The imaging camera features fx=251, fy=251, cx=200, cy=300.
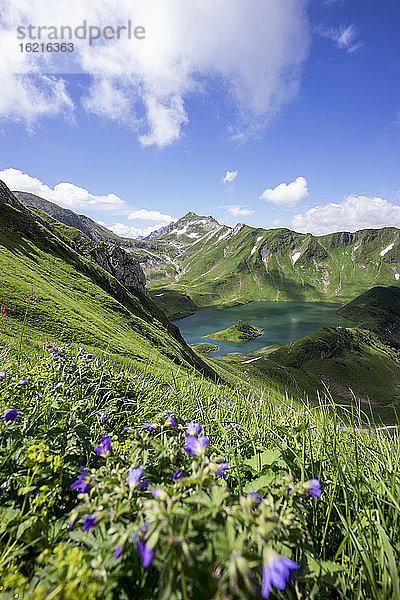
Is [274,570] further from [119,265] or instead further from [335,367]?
[335,367]

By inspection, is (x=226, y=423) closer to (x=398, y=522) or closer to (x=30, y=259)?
(x=398, y=522)

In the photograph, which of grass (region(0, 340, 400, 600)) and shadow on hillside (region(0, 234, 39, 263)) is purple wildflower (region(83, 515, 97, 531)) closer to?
grass (region(0, 340, 400, 600))

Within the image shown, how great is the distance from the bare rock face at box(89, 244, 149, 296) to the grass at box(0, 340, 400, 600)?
64.1m

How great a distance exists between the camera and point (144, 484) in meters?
1.81

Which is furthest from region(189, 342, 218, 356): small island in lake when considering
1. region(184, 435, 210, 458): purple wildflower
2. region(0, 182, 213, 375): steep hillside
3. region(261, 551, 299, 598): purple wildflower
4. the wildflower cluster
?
region(261, 551, 299, 598): purple wildflower

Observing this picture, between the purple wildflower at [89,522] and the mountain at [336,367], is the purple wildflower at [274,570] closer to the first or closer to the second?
the purple wildflower at [89,522]

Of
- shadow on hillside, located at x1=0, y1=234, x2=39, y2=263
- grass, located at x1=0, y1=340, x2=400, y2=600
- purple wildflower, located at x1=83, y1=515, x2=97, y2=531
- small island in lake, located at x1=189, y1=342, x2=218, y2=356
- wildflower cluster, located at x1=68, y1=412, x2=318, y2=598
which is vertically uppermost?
wildflower cluster, located at x1=68, y1=412, x2=318, y2=598

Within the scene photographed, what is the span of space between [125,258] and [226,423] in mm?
71797

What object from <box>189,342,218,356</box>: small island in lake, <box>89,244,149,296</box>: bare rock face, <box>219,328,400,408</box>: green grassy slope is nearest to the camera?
<box>89,244,149,296</box>: bare rock face

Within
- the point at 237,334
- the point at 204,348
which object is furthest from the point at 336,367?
the point at 204,348

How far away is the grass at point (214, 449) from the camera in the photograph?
1.76 meters

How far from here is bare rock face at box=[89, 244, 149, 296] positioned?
64.4m

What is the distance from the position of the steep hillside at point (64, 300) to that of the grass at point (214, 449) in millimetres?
12751

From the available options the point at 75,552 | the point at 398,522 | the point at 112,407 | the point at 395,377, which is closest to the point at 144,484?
the point at 75,552
